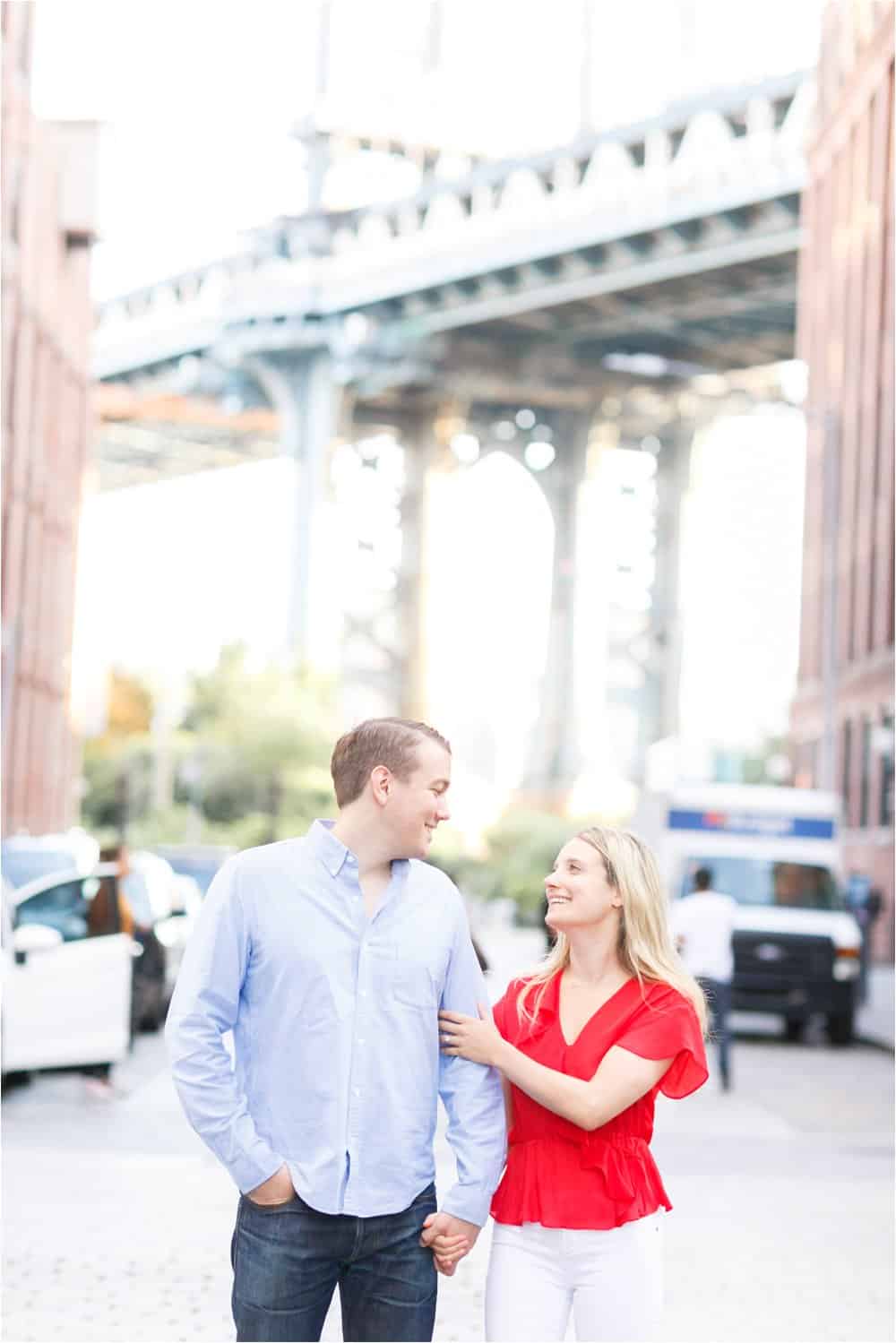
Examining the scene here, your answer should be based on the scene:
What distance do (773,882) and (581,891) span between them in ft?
69.7

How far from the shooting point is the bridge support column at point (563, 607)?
103188 millimetres

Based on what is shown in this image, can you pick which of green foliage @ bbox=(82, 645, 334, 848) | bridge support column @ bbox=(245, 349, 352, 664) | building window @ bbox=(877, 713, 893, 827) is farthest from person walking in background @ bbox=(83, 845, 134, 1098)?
bridge support column @ bbox=(245, 349, 352, 664)

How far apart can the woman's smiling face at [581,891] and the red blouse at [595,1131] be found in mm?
156

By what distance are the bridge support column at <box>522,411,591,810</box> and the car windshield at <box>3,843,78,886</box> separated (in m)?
83.3

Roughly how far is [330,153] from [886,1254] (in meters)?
95.2

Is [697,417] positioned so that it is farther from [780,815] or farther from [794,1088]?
[794,1088]

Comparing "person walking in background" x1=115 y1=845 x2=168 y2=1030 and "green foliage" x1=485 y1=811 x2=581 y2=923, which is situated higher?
"person walking in background" x1=115 y1=845 x2=168 y2=1030

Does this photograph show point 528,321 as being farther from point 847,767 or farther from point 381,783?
point 381,783

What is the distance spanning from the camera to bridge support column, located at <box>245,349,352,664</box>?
304 ft

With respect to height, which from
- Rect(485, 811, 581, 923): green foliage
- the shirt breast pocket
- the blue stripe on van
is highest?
the shirt breast pocket

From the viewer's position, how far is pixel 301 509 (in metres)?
93.8

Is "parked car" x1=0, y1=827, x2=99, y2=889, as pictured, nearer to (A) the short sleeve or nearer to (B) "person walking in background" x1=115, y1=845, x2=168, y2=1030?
(B) "person walking in background" x1=115, y1=845, x2=168, y2=1030

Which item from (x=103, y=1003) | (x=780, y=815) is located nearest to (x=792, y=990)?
(x=780, y=815)

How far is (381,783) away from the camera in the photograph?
427cm
